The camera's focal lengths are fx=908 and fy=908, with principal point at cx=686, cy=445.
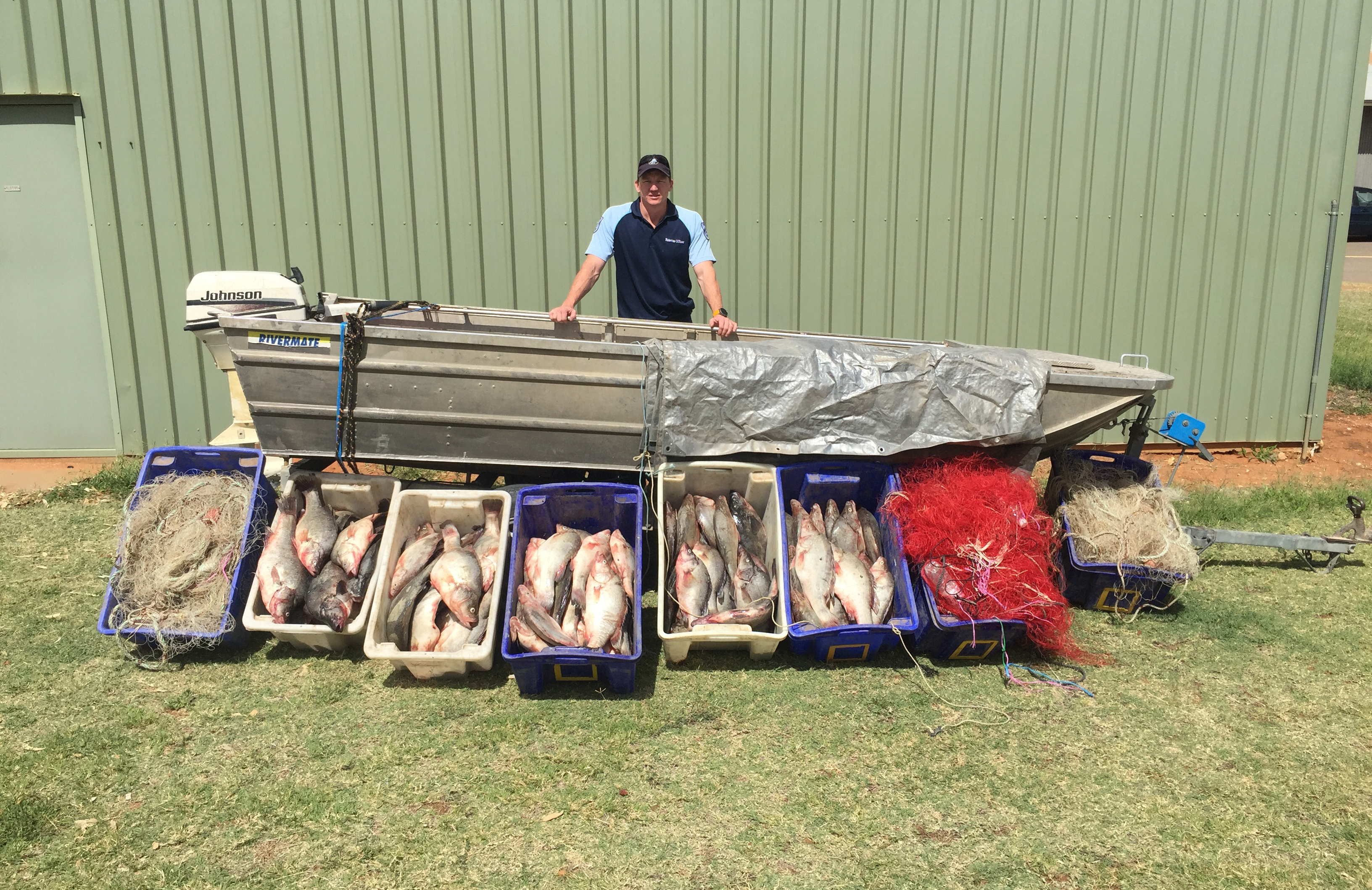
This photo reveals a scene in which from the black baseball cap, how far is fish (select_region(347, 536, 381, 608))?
2.58m

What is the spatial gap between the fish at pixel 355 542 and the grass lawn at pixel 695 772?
1.60 ft

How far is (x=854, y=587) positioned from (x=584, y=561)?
51.8 inches

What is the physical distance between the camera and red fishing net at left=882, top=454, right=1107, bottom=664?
429 centimetres

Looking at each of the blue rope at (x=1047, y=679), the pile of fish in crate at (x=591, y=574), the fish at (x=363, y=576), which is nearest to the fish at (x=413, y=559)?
the pile of fish in crate at (x=591, y=574)

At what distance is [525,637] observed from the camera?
3.98 meters

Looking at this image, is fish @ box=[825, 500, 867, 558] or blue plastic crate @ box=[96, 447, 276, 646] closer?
blue plastic crate @ box=[96, 447, 276, 646]

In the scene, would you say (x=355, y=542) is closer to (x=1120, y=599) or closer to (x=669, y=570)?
(x=669, y=570)

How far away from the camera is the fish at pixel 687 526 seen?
461 cm

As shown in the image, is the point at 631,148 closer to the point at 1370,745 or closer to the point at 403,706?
the point at 403,706

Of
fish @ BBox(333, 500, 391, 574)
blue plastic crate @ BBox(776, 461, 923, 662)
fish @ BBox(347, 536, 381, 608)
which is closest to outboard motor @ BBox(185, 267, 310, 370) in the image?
fish @ BBox(333, 500, 391, 574)

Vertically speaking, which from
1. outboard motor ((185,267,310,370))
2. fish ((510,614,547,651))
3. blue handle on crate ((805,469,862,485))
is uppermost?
outboard motor ((185,267,310,370))

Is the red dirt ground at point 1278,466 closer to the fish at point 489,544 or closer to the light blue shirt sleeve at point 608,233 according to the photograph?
the light blue shirt sleeve at point 608,233

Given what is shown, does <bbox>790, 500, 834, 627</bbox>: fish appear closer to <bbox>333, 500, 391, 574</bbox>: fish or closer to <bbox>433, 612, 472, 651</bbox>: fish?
<bbox>433, 612, 472, 651</bbox>: fish

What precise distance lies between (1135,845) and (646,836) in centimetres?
173
